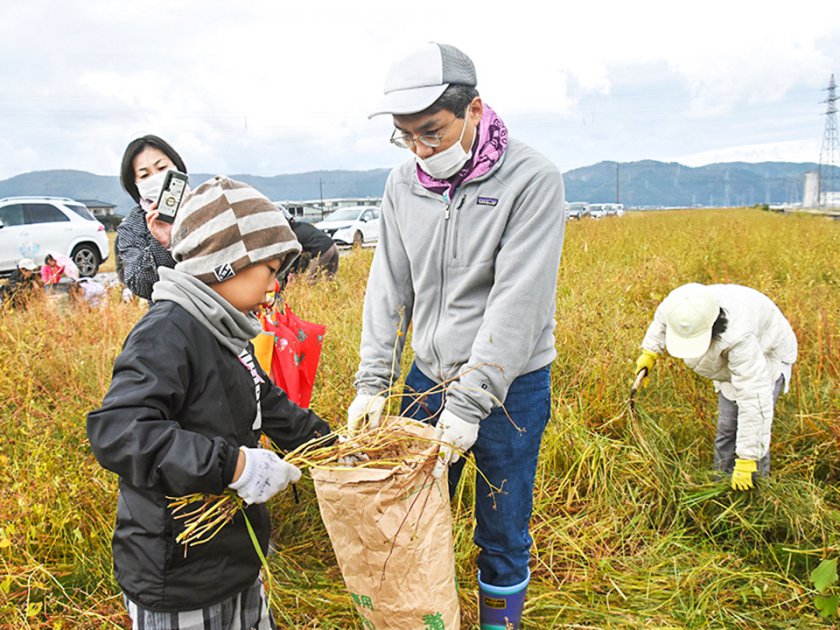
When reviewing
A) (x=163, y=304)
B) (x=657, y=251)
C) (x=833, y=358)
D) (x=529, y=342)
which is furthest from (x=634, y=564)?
(x=657, y=251)

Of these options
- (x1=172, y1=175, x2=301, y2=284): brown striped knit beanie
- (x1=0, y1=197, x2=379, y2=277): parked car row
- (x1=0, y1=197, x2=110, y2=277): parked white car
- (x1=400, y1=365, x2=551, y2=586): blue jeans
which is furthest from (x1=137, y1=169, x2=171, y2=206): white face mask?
(x1=0, y1=197, x2=110, y2=277): parked white car

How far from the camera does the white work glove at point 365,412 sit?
1472mm

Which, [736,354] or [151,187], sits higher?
[151,187]

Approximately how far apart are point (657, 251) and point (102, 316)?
538cm

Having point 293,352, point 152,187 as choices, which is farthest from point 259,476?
point 152,187

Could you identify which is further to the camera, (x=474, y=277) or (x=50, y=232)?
(x=50, y=232)

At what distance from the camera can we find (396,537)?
1.29 m

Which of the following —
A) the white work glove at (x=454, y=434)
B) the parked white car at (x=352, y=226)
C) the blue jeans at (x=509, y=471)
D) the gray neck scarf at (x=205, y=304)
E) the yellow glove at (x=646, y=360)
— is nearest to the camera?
the gray neck scarf at (x=205, y=304)

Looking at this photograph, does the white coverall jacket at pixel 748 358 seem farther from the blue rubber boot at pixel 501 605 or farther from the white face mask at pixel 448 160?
the white face mask at pixel 448 160

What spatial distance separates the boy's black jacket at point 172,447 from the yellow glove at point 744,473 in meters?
1.74

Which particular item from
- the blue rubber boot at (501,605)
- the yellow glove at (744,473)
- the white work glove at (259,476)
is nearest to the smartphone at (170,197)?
the white work glove at (259,476)

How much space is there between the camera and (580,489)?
2.53 meters

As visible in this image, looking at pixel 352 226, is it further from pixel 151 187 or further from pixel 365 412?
pixel 365 412

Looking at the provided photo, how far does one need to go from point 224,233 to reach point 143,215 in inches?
48.5
